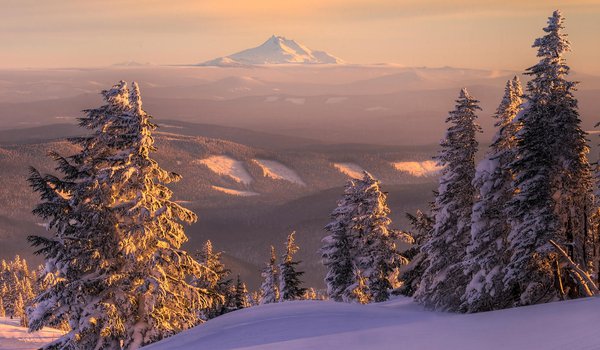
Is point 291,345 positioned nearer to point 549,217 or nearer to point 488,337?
point 488,337

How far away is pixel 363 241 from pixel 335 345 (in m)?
24.9

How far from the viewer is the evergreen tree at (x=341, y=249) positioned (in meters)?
40.2

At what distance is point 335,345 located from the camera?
14.9 m

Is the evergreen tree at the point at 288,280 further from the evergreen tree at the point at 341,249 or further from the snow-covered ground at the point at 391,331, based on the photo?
the snow-covered ground at the point at 391,331

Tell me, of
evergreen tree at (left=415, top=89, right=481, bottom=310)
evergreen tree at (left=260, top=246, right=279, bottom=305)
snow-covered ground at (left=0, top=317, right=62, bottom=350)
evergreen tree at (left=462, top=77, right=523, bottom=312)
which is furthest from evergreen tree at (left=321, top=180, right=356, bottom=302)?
snow-covered ground at (left=0, top=317, right=62, bottom=350)

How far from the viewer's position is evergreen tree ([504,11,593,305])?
24484mm

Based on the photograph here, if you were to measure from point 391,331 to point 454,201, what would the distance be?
15943 mm

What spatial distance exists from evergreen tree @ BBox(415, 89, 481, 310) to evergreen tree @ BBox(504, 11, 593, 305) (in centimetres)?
484

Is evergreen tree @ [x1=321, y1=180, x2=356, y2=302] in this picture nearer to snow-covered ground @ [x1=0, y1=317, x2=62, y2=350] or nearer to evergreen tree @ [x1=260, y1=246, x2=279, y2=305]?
evergreen tree @ [x1=260, y1=246, x2=279, y2=305]

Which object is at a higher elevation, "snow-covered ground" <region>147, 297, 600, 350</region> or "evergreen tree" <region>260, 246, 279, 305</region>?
"snow-covered ground" <region>147, 297, 600, 350</region>

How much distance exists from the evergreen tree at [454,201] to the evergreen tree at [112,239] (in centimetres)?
1172

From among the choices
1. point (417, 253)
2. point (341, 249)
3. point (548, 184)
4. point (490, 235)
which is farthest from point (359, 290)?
point (548, 184)

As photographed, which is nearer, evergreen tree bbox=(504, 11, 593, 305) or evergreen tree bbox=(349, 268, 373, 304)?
evergreen tree bbox=(504, 11, 593, 305)

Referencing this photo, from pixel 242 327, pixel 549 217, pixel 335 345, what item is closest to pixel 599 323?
pixel 335 345
